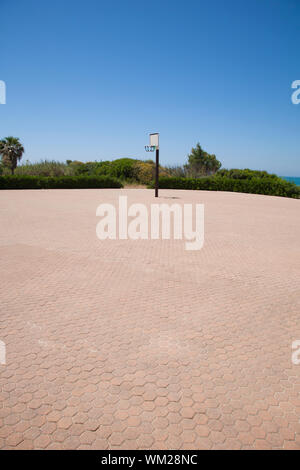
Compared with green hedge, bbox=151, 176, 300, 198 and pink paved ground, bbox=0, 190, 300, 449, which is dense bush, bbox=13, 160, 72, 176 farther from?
pink paved ground, bbox=0, 190, 300, 449

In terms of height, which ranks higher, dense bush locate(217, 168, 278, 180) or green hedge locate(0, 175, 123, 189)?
dense bush locate(217, 168, 278, 180)

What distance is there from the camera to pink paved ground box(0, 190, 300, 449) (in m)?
2.50

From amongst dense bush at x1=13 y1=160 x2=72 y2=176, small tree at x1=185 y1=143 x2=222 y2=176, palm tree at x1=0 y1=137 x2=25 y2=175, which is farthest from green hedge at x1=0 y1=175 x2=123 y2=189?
small tree at x1=185 y1=143 x2=222 y2=176

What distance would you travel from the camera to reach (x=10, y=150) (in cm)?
4194

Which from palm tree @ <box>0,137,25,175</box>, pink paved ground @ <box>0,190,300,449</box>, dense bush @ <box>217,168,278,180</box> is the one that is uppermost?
palm tree @ <box>0,137,25,175</box>

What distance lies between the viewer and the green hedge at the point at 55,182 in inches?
1203

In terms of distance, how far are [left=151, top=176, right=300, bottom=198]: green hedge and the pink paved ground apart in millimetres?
23572

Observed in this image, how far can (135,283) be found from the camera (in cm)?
560

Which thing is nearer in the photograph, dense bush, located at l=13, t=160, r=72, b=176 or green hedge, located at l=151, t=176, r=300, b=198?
green hedge, located at l=151, t=176, r=300, b=198

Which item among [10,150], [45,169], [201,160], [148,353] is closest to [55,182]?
[45,169]

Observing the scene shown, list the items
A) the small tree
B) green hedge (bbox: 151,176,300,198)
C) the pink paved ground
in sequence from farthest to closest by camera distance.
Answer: the small tree → green hedge (bbox: 151,176,300,198) → the pink paved ground

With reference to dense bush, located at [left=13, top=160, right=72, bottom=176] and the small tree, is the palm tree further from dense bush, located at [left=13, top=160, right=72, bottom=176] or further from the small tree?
the small tree

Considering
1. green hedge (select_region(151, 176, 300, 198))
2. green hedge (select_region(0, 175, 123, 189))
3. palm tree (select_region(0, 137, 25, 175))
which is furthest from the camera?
palm tree (select_region(0, 137, 25, 175))

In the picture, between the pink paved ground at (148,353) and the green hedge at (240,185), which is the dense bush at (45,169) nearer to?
the green hedge at (240,185)
